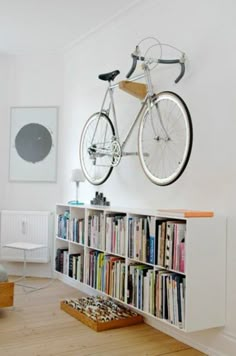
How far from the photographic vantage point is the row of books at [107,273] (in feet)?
10.7

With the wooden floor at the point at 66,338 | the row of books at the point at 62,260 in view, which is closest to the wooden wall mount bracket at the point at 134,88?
the row of books at the point at 62,260

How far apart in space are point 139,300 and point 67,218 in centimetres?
143

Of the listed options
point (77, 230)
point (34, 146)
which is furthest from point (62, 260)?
point (34, 146)

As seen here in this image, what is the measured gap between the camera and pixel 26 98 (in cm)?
515

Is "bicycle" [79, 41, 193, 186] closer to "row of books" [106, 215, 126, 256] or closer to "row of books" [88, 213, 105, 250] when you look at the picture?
"row of books" [106, 215, 126, 256]

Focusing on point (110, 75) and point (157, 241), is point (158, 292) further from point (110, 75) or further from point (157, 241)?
point (110, 75)

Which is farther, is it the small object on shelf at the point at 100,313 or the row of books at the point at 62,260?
the row of books at the point at 62,260

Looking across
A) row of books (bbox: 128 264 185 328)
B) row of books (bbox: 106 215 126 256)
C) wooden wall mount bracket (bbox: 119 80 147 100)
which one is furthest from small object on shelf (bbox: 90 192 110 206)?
wooden wall mount bracket (bbox: 119 80 147 100)

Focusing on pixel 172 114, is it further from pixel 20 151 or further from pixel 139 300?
pixel 20 151

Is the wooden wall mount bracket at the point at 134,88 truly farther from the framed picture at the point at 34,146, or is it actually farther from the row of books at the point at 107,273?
the framed picture at the point at 34,146

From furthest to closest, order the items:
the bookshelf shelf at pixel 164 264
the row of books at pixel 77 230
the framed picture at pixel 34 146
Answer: the framed picture at pixel 34 146
the row of books at pixel 77 230
the bookshelf shelf at pixel 164 264

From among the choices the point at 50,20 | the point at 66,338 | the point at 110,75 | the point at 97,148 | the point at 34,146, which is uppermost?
the point at 50,20

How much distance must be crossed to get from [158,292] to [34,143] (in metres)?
2.91

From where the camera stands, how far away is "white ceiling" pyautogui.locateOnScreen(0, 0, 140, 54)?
12.4ft
